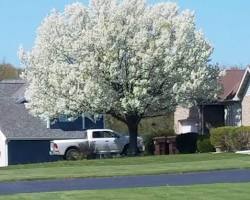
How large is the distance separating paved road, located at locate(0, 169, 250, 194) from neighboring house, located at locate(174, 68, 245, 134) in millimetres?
19066

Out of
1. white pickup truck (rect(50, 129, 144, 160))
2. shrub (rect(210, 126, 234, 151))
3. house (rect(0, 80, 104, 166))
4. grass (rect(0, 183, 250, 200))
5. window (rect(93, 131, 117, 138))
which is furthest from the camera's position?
house (rect(0, 80, 104, 166))

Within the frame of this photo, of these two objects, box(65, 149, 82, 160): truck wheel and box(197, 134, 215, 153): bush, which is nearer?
box(197, 134, 215, 153): bush

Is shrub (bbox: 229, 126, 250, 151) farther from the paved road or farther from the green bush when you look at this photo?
the paved road

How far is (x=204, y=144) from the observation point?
4391 cm

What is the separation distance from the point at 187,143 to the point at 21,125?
38.6ft

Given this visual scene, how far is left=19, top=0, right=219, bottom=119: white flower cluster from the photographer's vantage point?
43.8 meters

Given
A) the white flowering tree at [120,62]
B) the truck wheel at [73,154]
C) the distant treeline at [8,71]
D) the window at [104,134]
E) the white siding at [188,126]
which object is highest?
the distant treeline at [8,71]

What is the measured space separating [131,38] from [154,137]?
8.32 metres

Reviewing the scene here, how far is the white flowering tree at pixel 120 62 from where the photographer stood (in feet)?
144

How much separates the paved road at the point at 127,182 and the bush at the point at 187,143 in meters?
18.3

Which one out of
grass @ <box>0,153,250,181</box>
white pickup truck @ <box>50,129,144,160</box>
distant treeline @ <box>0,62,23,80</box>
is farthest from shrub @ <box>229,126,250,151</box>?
distant treeline @ <box>0,62,23,80</box>

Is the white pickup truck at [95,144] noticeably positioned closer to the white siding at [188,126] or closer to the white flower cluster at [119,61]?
the white flower cluster at [119,61]

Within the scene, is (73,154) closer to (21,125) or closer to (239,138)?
(21,125)

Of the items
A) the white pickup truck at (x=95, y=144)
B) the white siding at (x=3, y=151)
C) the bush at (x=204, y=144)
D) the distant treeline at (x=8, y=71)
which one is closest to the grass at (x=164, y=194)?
the bush at (x=204, y=144)
